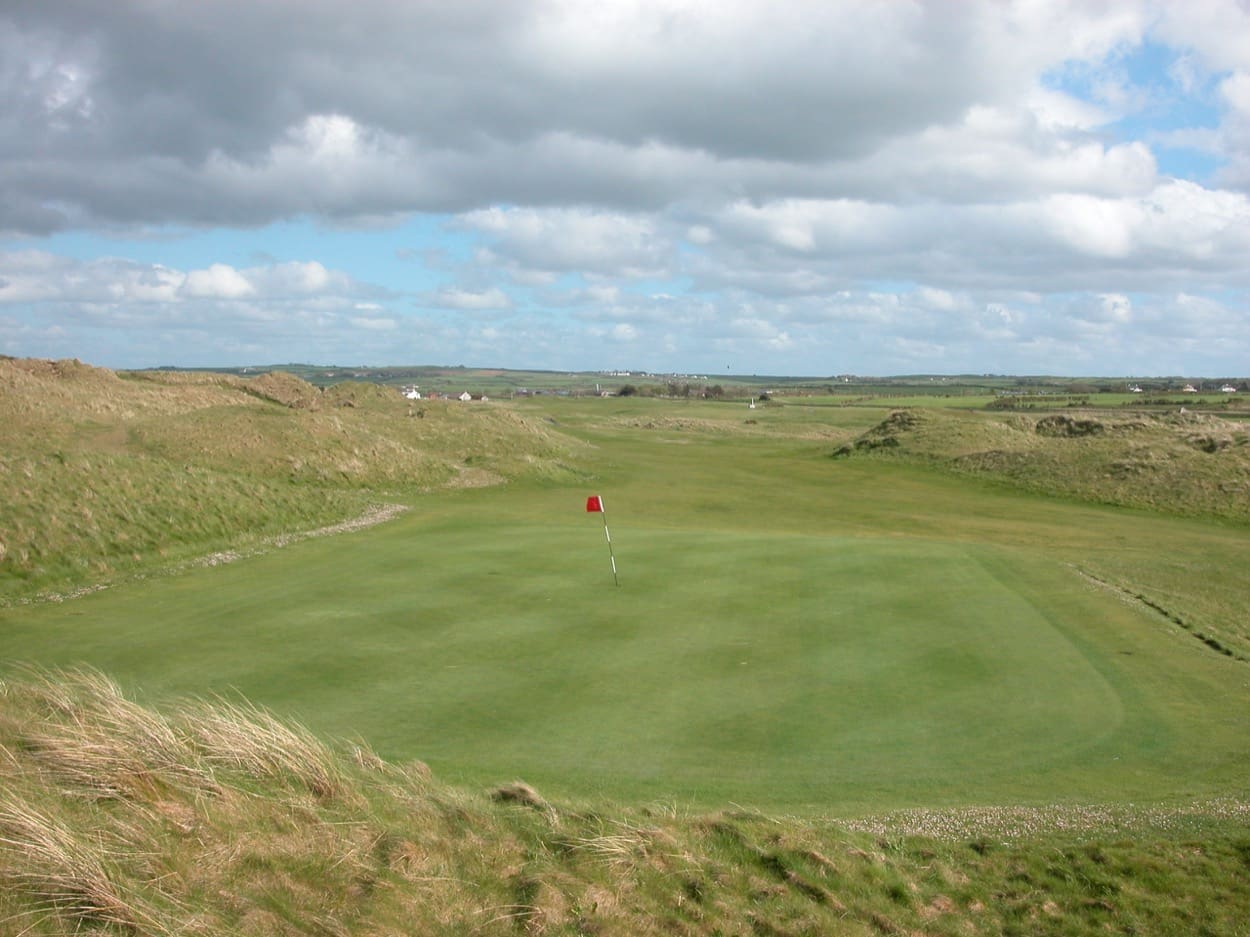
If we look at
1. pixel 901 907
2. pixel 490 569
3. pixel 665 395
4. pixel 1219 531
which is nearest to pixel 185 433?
pixel 490 569

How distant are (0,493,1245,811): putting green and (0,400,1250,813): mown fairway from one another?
0.16ft

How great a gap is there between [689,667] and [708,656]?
0.66 metres

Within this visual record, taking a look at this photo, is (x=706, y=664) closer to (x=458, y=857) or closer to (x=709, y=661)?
(x=709, y=661)

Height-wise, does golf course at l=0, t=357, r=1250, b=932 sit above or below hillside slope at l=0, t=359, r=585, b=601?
below

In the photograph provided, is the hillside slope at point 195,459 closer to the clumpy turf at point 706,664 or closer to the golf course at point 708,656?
the golf course at point 708,656

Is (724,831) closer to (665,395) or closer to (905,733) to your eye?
(905,733)

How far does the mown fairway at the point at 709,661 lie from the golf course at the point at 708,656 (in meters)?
0.05

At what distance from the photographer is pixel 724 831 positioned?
25.7ft

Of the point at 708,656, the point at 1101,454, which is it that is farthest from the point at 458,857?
the point at 1101,454

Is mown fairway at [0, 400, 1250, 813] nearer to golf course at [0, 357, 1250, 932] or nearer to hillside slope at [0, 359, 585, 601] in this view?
golf course at [0, 357, 1250, 932]

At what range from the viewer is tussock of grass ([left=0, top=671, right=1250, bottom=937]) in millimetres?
5590

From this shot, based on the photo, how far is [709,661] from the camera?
44.5 feet

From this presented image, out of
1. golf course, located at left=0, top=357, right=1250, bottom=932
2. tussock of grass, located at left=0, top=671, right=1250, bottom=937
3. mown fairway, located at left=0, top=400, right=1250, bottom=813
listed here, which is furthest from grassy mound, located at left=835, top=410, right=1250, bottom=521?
tussock of grass, located at left=0, top=671, right=1250, bottom=937

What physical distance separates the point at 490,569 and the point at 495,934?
14.3m
